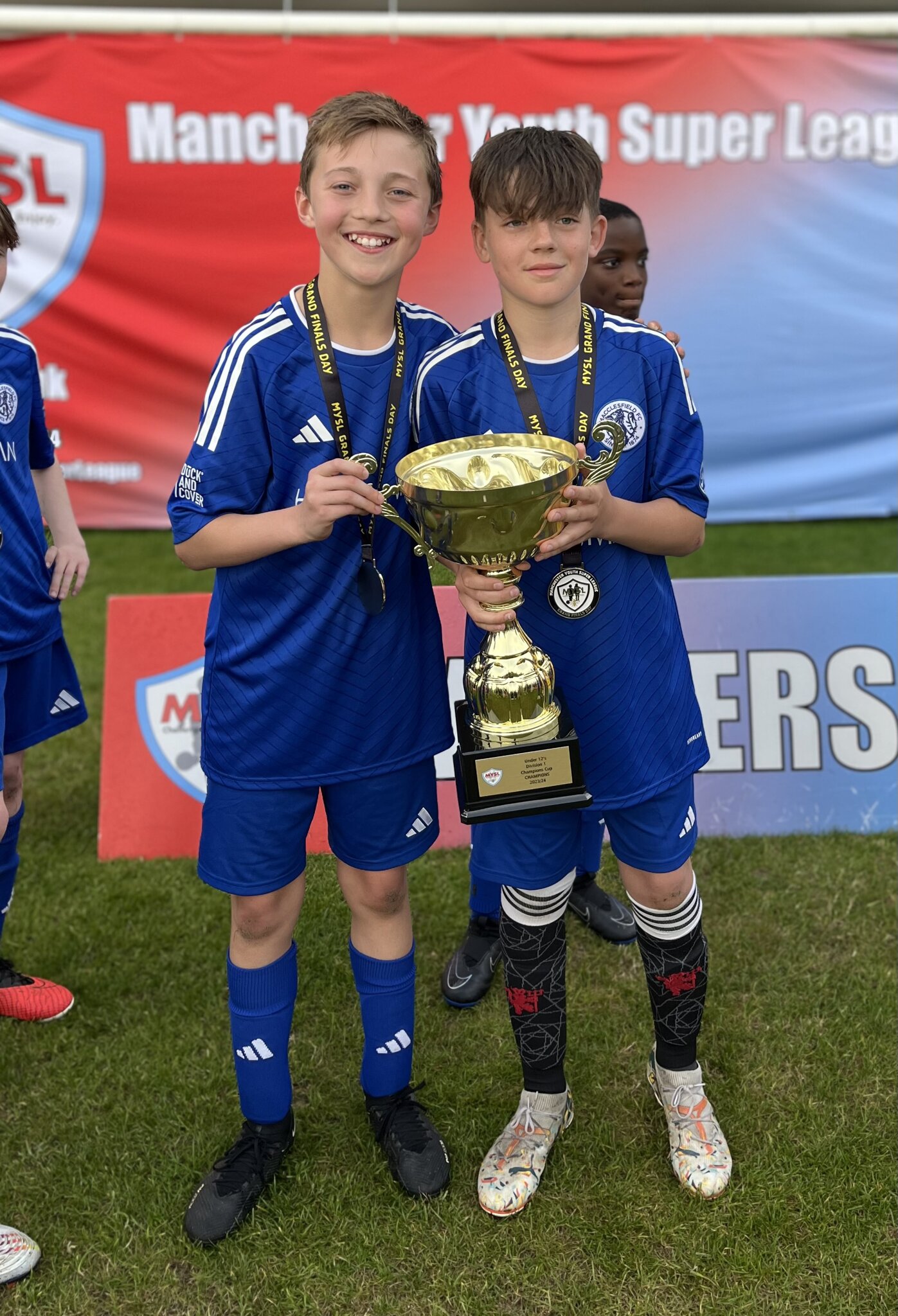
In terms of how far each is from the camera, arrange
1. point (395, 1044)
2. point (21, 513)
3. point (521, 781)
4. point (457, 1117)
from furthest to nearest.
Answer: point (21, 513) < point (457, 1117) < point (395, 1044) < point (521, 781)

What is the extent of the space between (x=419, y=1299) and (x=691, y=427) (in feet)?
4.88

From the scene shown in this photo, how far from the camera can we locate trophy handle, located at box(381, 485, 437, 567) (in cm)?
168

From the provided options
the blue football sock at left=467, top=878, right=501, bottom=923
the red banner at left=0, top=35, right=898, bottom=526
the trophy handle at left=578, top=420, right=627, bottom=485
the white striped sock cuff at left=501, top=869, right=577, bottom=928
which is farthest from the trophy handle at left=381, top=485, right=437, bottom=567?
the red banner at left=0, top=35, right=898, bottom=526

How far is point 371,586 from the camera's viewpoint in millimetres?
1795

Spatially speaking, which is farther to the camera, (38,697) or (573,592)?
(38,697)

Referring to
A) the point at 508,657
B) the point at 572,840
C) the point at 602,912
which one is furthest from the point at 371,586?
the point at 602,912

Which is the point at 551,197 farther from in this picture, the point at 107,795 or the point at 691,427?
the point at 107,795

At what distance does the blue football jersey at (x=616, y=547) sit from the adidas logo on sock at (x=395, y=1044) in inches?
25.0

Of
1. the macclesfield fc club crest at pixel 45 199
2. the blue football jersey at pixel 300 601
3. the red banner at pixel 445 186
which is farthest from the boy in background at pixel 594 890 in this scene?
the macclesfield fc club crest at pixel 45 199

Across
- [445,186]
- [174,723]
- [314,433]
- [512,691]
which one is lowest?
[174,723]

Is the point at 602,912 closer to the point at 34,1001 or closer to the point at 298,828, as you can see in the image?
the point at 298,828

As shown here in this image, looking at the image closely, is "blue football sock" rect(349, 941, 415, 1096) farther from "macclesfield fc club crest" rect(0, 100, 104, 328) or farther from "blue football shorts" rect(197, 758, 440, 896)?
"macclesfield fc club crest" rect(0, 100, 104, 328)

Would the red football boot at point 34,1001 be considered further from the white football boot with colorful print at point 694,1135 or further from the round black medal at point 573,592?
the round black medal at point 573,592

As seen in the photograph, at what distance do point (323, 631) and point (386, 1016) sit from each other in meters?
0.77
